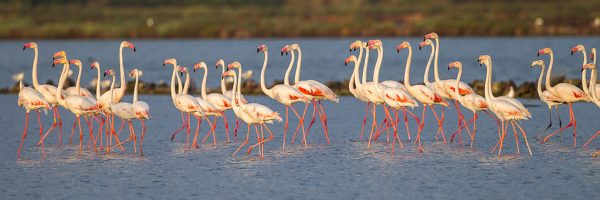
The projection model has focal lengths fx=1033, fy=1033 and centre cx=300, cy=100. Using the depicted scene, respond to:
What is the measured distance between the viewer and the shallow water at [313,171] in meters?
12.0

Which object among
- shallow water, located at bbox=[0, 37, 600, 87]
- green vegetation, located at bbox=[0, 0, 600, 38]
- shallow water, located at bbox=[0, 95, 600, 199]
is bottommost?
shallow water, located at bbox=[0, 95, 600, 199]

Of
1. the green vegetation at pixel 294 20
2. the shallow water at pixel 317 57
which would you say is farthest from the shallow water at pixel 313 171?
the green vegetation at pixel 294 20

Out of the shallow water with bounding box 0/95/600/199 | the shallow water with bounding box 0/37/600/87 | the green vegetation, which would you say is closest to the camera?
the shallow water with bounding box 0/95/600/199

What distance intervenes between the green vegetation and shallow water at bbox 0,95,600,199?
141ft

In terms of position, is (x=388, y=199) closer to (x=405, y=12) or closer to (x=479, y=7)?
(x=405, y=12)

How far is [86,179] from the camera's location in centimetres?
1294

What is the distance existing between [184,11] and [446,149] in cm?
5995

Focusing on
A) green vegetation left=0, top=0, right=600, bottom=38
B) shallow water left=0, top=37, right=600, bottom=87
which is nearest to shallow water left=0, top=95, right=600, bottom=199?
shallow water left=0, top=37, right=600, bottom=87

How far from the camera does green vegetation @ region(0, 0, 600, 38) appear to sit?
59719 mm

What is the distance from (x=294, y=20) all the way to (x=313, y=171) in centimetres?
5165

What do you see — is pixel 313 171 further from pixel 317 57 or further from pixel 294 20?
pixel 294 20

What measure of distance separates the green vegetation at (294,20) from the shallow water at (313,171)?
1688 inches

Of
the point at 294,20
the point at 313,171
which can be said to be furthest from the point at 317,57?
the point at 313,171

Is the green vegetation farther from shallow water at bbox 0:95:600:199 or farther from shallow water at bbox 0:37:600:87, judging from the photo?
shallow water at bbox 0:95:600:199
